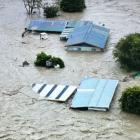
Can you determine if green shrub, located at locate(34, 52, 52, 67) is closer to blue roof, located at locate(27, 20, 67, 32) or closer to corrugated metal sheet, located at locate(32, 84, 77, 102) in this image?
corrugated metal sheet, located at locate(32, 84, 77, 102)

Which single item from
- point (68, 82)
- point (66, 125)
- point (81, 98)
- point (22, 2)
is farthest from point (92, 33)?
point (22, 2)

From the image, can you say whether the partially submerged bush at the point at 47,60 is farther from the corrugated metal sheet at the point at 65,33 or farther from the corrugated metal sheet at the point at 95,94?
the corrugated metal sheet at the point at 65,33

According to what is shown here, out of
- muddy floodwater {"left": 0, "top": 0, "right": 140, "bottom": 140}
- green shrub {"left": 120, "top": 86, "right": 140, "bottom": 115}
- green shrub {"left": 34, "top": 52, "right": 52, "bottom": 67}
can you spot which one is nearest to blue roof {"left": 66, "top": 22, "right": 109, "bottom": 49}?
muddy floodwater {"left": 0, "top": 0, "right": 140, "bottom": 140}

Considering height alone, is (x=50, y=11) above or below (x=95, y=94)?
below

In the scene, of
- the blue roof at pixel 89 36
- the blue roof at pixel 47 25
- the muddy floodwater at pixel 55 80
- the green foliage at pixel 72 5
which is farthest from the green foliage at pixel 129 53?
the green foliage at pixel 72 5

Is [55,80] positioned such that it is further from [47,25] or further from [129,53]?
[47,25]

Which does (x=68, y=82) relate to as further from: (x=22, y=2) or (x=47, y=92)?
(x=22, y=2)

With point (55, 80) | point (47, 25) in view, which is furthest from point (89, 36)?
point (55, 80)
